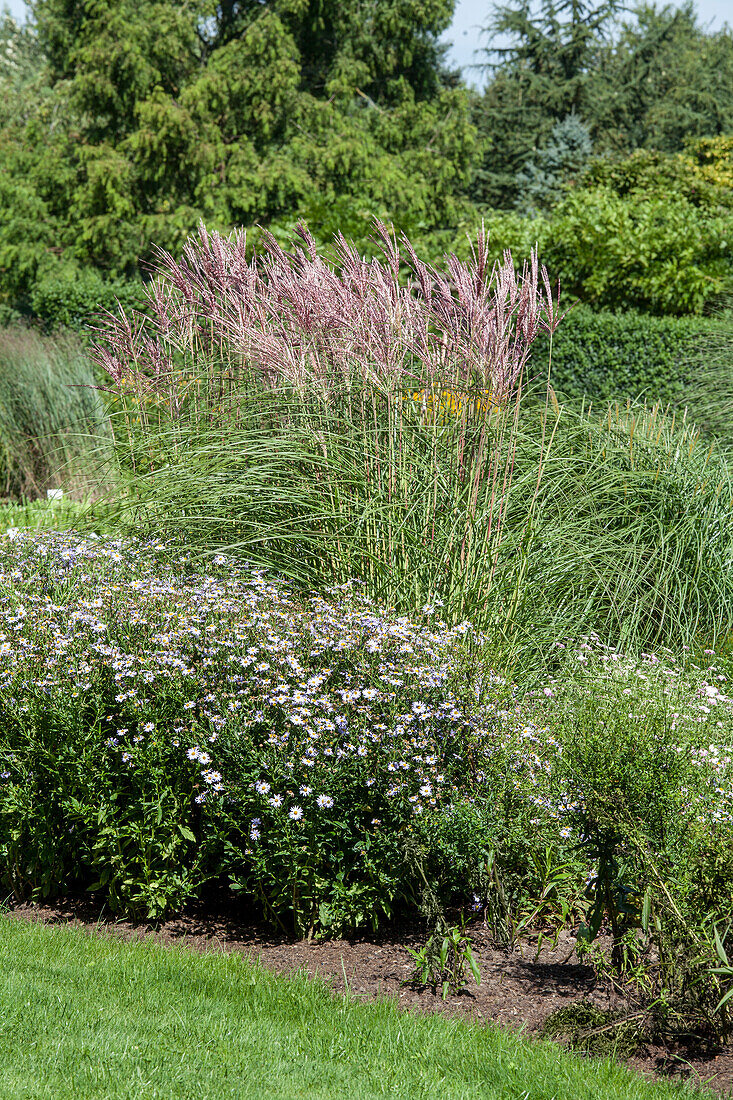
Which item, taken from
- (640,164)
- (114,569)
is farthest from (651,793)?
(640,164)

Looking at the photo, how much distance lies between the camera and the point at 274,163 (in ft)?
62.6

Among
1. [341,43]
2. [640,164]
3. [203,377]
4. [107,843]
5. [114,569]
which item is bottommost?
[107,843]

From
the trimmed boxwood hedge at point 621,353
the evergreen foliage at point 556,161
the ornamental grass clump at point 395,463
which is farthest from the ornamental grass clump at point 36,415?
the evergreen foliage at point 556,161

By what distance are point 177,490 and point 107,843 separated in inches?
80.9

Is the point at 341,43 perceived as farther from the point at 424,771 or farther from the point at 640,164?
the point at 424,771

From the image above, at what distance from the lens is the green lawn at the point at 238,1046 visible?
2.47 meters

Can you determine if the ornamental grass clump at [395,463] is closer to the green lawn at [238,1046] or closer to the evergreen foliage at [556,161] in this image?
the green lawn at [238,1046]

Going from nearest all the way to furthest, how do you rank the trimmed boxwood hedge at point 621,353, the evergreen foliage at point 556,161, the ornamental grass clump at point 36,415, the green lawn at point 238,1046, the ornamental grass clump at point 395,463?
the green lawn at point 238,1046, the ornamental grass clump at point 395,463, the ornamental grass clump at point 36,415, the trimmed boxwood hedge at point 621,353, the evergreen foliage at point 556,161

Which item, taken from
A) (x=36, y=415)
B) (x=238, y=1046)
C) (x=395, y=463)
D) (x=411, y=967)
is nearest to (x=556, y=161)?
(x=36, y=415)

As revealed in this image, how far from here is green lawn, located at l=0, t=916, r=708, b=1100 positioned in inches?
97.1

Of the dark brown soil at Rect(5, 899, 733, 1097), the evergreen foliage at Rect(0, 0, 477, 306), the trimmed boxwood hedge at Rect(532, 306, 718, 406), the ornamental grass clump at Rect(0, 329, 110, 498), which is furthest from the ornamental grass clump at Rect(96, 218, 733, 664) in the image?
the evergreen foliage at Rect(0, 0, 477, 306)

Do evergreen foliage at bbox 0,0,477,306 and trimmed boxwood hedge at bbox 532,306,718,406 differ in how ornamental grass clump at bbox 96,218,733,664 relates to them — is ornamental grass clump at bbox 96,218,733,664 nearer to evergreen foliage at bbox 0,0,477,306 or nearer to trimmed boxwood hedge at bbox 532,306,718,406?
trimmed boxwood hedge at bbox 532,306,718,406

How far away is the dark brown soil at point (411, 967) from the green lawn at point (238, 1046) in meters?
0.14

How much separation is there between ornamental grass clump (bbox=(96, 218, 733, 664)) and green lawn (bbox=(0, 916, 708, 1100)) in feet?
6.71
